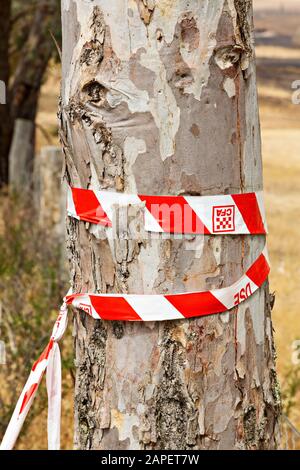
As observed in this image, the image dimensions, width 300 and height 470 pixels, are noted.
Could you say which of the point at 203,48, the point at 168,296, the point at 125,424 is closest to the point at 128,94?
the point at 203,48

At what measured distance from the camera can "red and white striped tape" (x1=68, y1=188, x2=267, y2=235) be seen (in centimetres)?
191

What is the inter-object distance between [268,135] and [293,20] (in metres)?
3.12

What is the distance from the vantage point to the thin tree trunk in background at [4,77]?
8.52m

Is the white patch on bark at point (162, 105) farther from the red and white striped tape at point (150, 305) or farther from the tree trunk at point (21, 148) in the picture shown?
the tree trunk at point (21, 148)

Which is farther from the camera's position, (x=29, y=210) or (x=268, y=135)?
(x=268, y=135)

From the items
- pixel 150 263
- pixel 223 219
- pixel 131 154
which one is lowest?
pixel 150 263

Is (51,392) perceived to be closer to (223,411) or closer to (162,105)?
(223,411)

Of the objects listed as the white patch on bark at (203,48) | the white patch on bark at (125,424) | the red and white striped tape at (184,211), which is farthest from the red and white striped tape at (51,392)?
the white patch on bark at (203,48)

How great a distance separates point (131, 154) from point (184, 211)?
0.60 feet

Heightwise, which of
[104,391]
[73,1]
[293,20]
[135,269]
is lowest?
[104,391]

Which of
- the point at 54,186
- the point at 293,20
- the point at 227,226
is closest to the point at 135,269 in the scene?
the point at 227,226

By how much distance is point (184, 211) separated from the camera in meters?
1.91
